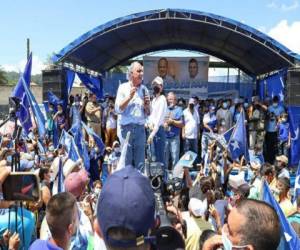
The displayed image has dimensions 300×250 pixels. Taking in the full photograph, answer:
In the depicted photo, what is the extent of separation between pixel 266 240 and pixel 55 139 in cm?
1075

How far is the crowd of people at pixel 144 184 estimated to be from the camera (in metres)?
1.72

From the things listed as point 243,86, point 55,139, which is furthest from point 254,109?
point 243,86

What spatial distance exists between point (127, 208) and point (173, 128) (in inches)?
376

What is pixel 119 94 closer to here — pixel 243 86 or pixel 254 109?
pixel 254 109

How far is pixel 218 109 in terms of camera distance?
14484 mm

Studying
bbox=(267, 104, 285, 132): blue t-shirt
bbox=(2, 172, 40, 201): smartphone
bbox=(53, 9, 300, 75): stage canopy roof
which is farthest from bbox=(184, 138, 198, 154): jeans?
bbox=(2, 172, 40, 201): smartphone

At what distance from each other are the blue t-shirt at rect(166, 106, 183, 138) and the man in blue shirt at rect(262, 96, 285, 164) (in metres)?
3.07

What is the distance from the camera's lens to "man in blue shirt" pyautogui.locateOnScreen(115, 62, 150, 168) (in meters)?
5.30

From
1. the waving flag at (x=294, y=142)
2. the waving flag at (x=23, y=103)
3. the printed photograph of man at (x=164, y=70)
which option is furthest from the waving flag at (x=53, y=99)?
the printed photograph of man at (x=164, y=70)

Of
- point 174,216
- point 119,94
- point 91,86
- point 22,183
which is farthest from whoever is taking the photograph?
point 91,86

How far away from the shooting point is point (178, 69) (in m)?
21.8

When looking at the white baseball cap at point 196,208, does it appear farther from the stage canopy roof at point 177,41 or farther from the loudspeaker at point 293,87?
the stage canopy roof at point 177,41

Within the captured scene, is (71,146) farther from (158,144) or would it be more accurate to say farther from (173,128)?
(173,128)

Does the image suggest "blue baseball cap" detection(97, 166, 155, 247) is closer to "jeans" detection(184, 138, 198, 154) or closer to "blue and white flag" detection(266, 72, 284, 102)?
"jeans" detection(184, 138, 198, 154)
